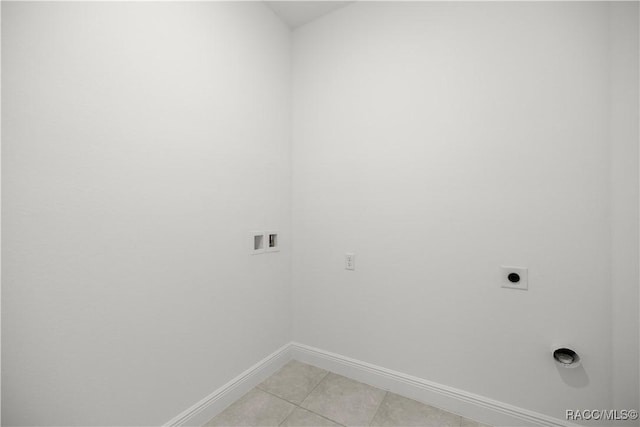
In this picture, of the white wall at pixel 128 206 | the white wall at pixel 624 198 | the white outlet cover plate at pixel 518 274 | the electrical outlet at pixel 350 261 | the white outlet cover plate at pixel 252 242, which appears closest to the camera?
the white wall at pixel 128 206

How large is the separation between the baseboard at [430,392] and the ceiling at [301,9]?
2.40 metres

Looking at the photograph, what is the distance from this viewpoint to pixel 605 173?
118cm

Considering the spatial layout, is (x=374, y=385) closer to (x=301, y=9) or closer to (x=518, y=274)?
(x=518, y=274)

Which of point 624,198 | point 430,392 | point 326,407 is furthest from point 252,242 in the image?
point 624,198

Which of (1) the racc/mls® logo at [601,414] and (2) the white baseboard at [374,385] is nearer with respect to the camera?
(1) the racc/mls® logo at [601,414]

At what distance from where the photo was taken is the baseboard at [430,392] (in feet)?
4.38

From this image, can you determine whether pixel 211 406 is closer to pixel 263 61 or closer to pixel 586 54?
pixel 263 61

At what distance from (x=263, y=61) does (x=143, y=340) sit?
5.73ft

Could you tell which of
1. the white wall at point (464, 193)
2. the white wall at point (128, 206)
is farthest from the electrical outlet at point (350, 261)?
the white wall at point (128, 206)

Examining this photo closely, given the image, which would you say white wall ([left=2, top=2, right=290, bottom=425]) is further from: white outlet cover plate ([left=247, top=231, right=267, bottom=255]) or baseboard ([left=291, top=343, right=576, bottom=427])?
baseboard ([left=291, top=343, right=576, bottom=427])

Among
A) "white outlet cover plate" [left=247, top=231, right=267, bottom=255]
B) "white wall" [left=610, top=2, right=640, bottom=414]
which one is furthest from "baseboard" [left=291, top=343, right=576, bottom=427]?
"white outlet cover plate" [left=247, top=231, right=267, bottom=255]

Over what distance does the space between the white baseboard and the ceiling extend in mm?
2394

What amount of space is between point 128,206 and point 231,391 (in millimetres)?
1180

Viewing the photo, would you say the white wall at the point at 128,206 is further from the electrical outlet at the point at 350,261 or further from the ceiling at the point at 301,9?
the electrical outlet at the point at 350,261
